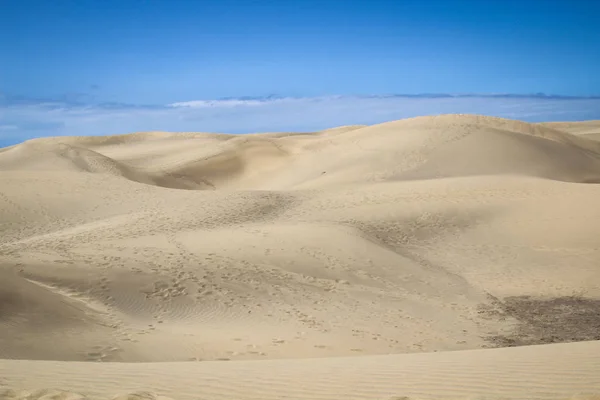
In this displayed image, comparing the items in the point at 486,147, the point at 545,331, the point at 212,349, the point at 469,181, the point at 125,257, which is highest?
the point at 486,147

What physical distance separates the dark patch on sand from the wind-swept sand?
0.06 meters

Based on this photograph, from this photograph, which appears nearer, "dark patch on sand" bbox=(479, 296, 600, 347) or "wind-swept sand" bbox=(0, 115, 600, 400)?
"wind-swept sand" bbox=(0, 115, 600, 400)

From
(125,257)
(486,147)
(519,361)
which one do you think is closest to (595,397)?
(519,361)

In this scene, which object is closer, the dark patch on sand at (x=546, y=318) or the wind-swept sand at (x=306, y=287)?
the wind-swept sand at (x=306, y=287)

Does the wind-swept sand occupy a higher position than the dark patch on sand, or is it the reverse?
the wind-swept sand

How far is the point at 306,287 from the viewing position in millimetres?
11625

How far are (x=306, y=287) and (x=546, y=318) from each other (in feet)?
16.4

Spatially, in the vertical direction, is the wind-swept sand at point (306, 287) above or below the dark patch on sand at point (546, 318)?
above

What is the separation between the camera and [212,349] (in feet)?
25.8

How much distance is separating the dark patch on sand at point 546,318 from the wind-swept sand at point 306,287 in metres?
0.06

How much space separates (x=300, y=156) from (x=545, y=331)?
1027 inches

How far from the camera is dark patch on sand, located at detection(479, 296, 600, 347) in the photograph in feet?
32.1

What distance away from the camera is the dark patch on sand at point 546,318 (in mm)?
9773

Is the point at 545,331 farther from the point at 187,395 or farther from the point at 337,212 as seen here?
the point at 337,212
